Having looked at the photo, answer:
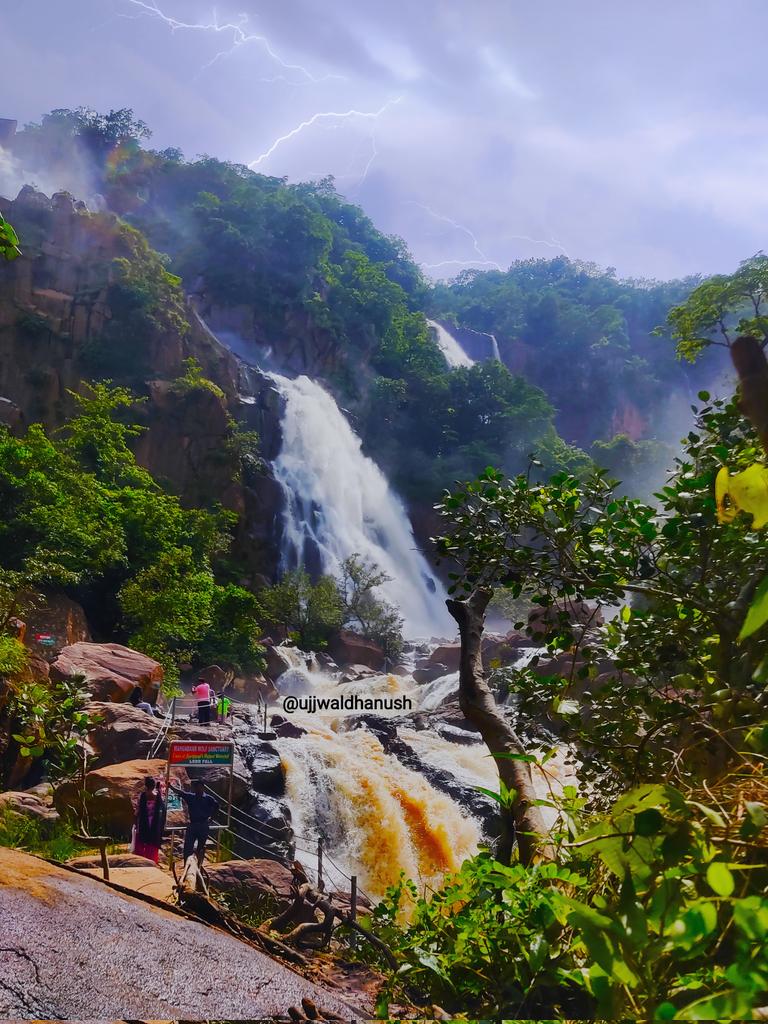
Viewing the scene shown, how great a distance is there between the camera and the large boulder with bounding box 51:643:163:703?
16.3 ft

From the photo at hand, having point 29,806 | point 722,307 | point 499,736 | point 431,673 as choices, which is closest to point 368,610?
point 431,673

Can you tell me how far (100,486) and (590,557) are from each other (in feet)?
19.8

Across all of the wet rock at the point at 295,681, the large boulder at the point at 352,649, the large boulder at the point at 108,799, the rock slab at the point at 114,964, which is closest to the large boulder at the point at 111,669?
the wet rock at the point at 295,681

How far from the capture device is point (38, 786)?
396 centimetres

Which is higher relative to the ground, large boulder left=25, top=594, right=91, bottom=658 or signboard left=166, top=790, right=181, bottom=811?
large boulder left=25, top=594, right=91, bottom=658

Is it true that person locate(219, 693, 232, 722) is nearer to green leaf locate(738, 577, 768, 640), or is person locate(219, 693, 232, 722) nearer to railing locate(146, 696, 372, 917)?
railing locate(146, 696, 372, 917)

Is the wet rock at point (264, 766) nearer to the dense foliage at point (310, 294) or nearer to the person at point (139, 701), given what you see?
the person at point (139, 701)

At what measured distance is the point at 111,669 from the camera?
5262mm

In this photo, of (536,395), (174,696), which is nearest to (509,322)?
(536,395)

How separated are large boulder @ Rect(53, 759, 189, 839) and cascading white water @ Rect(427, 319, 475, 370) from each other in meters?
4.05

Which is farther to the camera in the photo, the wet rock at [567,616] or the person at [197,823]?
the person at [197,823]

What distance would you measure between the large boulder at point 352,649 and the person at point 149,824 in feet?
6.88

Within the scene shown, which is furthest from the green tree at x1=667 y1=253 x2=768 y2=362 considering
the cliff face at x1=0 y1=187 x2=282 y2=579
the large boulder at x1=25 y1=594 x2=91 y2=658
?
the cliff face at x1=0 y1=187 x2=282 y2=579

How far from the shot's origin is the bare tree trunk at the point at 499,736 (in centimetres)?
120
